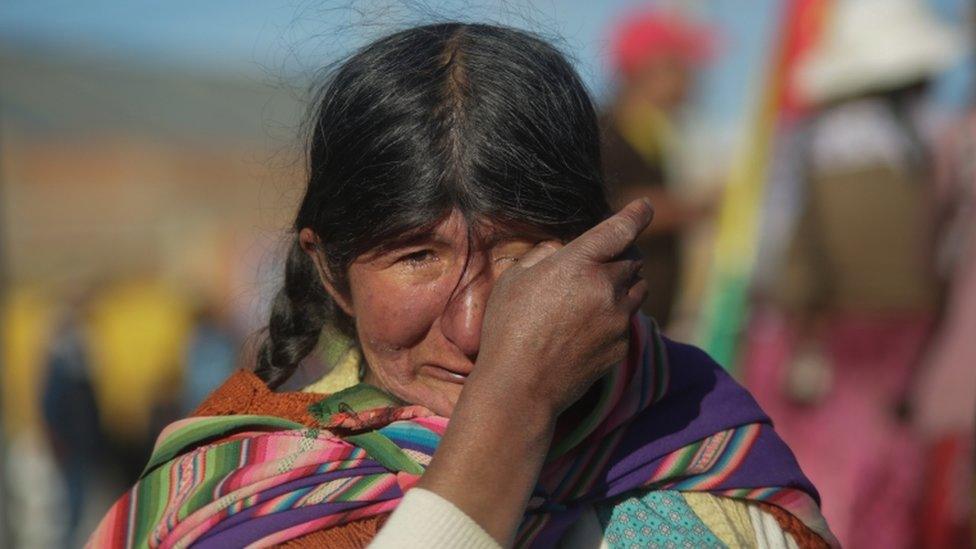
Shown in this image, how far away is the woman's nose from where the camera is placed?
1747 mm

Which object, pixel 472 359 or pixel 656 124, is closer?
pixel 472 359

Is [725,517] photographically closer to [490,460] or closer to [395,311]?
[490,460]

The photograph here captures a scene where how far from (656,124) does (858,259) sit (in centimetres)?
107

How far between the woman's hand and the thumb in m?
0.01

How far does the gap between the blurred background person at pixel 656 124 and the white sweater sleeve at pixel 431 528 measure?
3562 millimetres

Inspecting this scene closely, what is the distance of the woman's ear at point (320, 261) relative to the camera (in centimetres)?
199

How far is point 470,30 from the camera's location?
1918 millimetres

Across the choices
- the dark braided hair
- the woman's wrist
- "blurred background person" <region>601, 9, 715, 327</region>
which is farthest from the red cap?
the woman's wrist

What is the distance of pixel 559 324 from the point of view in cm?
160

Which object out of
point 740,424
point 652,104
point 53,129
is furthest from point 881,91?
point 53,129

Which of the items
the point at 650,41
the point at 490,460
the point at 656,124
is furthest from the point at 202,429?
the point at 650,41

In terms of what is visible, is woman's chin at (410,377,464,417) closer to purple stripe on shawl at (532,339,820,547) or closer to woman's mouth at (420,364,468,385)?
woman's mouth at (420,364,468,385)

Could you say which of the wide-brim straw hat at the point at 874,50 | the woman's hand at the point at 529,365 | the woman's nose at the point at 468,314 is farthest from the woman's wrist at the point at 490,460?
the wide-brim straw hat at the point at 874,50

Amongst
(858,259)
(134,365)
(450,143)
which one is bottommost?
(134,365)
